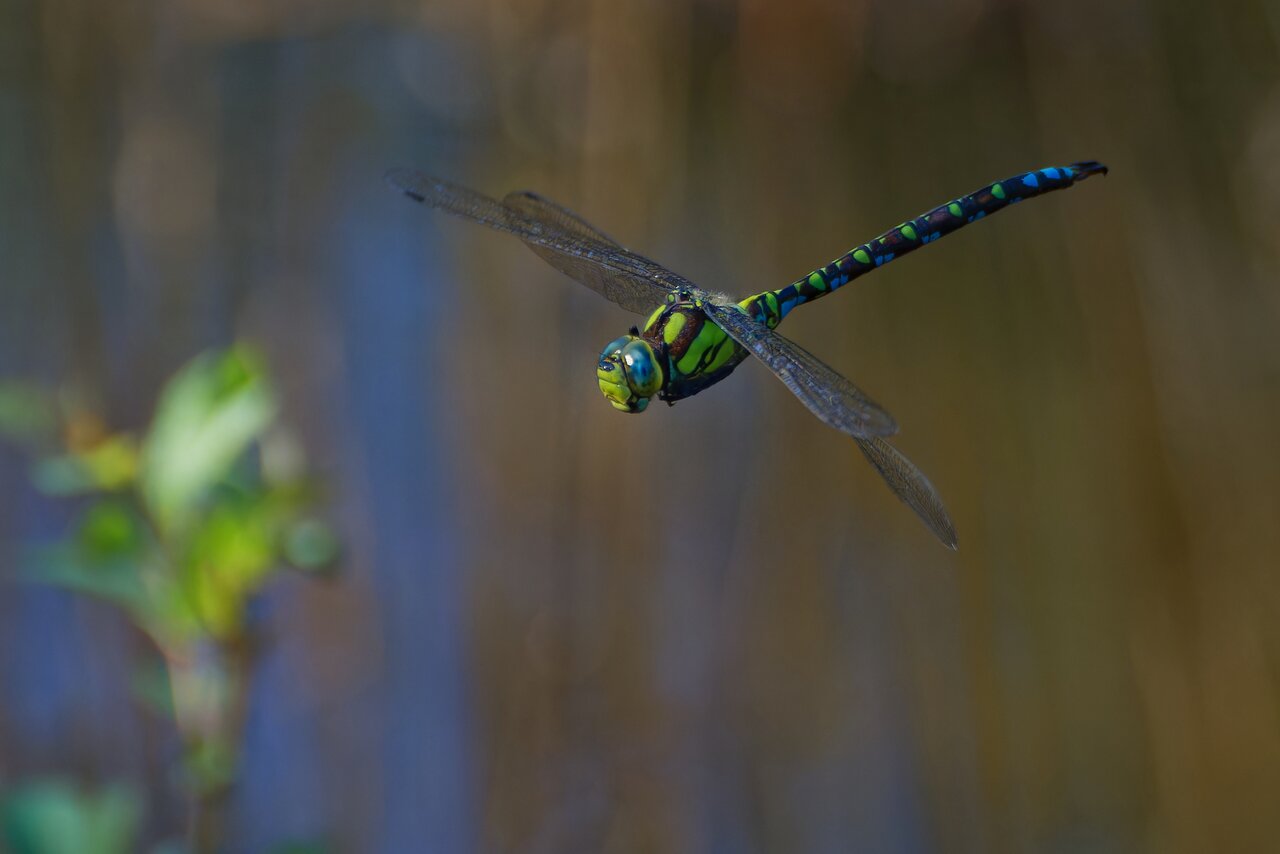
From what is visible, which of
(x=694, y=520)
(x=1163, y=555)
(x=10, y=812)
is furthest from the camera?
(x=694, y=520)

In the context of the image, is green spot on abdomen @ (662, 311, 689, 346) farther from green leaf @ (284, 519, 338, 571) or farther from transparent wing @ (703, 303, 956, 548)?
green leaf @ (284, 519, 338, 571)

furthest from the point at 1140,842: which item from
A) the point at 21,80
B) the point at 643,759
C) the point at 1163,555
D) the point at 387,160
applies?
the point at 21,80

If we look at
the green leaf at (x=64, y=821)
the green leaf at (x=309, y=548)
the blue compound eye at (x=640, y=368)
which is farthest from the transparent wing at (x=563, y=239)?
the green leaf at (x=64, y=821)

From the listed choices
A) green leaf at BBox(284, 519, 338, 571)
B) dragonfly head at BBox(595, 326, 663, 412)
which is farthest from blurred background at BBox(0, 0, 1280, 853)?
dragonfly head at BBox(595, 326, 663, 412)

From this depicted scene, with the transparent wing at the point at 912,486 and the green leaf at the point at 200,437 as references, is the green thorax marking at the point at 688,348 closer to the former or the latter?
the transparent wing at the point at 912,486

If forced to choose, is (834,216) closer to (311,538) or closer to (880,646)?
(880,646)

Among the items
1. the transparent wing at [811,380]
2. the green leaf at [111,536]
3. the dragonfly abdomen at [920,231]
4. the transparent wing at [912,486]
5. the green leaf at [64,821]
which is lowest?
the green leaf at [64,821]
